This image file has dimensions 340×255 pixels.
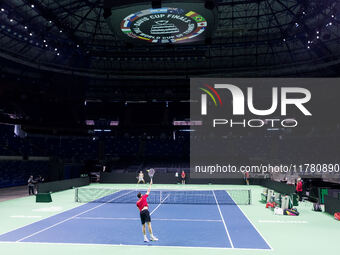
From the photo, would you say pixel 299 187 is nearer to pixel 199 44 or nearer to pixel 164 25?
pixel 164 25

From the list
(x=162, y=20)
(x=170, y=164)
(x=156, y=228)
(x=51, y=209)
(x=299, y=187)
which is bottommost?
(x=51, y=209)

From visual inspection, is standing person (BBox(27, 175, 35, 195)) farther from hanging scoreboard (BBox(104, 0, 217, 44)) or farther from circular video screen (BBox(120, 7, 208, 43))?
circular video screen (BBox(120, 7, 208, 43))

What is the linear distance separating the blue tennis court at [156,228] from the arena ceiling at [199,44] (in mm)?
16162

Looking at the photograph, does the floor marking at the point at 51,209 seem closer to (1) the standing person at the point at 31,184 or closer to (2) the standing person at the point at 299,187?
(1) the standing person at the point at 31,184

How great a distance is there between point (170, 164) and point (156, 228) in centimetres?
3560

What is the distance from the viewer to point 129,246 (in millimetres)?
11336

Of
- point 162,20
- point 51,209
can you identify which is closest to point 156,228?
point 51,209

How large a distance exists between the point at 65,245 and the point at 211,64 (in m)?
40.6

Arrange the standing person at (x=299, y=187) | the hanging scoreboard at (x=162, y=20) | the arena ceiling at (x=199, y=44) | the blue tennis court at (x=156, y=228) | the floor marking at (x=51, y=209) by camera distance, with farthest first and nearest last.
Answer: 1. the arena ceiling at (x=199, y=44)
2. the standing person at (x=299, y=187)
3. the floor marking at (x=51, y=209)
4. the blue tennis court at (x=156, y=228)
5. the hanging scoreboard at (x=162, y=20)

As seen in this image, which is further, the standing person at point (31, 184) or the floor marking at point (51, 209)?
the standing person at point (31, 184)

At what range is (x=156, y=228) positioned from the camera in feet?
47.1

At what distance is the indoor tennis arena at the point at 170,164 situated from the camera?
12.5 metres

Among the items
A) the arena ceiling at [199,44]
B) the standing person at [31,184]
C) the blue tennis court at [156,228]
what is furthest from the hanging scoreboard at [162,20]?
the standing person at [31,184]

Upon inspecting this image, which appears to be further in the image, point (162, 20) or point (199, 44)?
point (199, 44)
